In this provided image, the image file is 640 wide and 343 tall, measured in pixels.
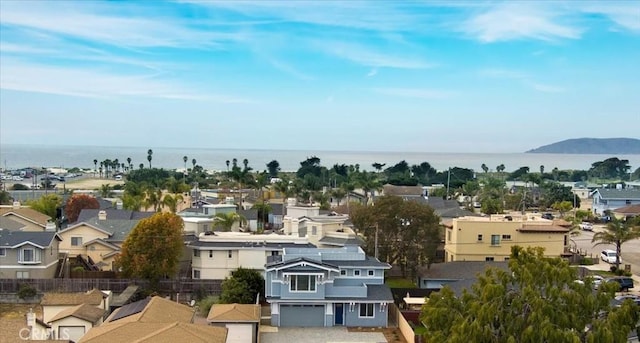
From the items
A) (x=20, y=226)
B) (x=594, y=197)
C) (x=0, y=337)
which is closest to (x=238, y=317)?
(x=0, y=337)

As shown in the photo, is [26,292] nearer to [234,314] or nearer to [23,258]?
[23,258]

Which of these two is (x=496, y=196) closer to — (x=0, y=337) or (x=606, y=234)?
(x=606, y=234)

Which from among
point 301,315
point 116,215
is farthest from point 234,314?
point 116,215

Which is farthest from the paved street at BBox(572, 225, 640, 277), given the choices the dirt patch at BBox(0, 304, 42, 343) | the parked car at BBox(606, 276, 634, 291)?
the dirt patch at BBox(0, 304, 42, 343)

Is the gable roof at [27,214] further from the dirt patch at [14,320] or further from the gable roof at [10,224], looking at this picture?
the dirt patch at [14,320]

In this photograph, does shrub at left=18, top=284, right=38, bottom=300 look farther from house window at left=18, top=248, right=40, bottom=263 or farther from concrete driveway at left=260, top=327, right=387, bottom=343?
concrete driveway at left=260, top=327, right=387, bottom=343

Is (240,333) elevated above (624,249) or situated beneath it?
situated beneath
